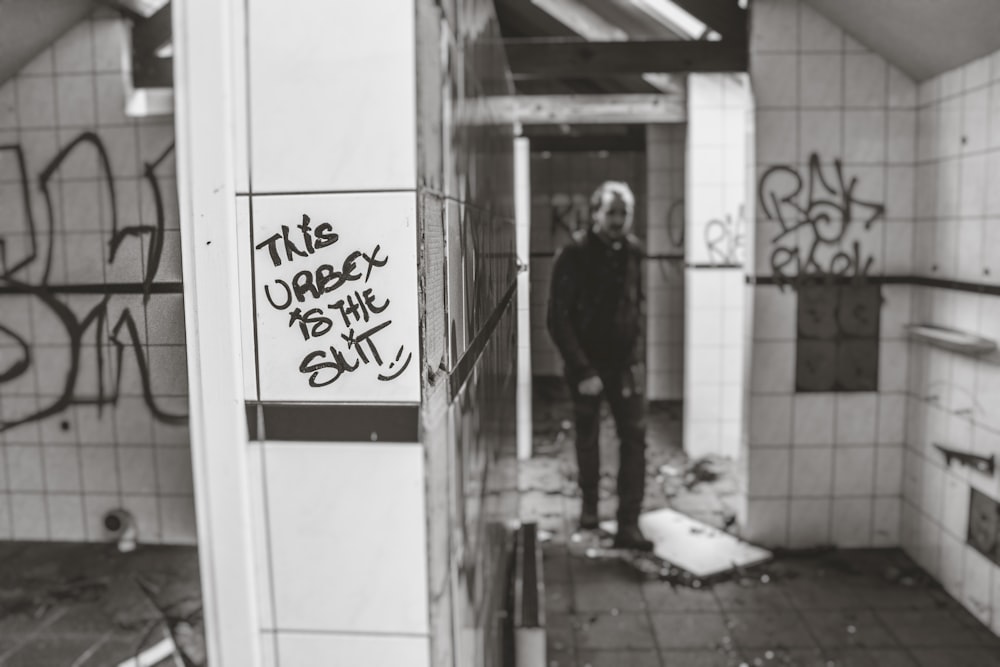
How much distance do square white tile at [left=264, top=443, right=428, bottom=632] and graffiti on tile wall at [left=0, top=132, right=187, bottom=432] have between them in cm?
35

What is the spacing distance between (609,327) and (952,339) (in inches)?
56.4

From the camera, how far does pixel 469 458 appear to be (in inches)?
59.9

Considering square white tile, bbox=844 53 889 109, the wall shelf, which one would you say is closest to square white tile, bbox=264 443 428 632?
the wall shelf

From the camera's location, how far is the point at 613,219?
141 inches

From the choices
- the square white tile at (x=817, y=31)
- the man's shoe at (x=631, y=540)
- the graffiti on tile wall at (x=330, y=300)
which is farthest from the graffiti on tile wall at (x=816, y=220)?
the graffiti on tile wall at (x=330, y=300)

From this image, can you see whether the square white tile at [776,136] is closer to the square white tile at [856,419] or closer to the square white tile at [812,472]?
the square white tile at [856,419]

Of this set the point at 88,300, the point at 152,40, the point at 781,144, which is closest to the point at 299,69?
the point at 88,300

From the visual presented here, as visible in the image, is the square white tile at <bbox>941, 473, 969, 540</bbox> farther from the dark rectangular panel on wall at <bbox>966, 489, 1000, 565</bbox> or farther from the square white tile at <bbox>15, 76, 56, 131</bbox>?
the square white tile at <bbox>15, 76, 56, 131</bbox>

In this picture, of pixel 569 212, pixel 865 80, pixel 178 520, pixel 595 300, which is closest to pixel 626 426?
pixel 595 300

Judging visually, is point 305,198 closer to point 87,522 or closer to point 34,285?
point 34,285

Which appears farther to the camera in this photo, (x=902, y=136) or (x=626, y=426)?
(x=626, y=426)

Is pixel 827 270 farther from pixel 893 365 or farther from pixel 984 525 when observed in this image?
pixel 984 525

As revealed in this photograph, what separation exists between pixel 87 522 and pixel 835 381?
122 inches

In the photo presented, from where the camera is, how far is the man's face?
3.56 m
